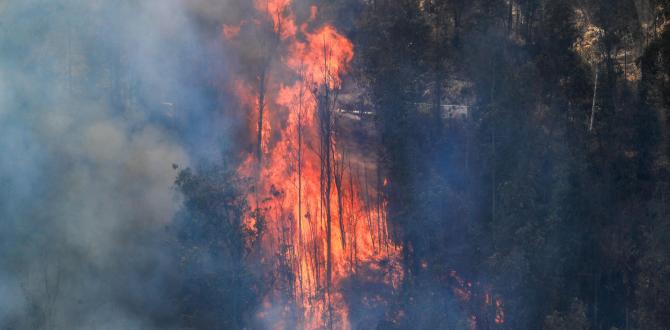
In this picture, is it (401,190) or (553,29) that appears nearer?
(401,190)

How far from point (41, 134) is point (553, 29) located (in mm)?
23120

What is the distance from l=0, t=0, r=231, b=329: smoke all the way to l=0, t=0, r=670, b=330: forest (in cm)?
8

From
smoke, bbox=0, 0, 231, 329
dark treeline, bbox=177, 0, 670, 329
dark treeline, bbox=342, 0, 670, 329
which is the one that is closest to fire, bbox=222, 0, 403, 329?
dark treeline, bbox=177, 0, 670, 329

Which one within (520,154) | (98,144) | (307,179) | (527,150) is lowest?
(307,179)

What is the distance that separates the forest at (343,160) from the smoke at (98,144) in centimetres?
8

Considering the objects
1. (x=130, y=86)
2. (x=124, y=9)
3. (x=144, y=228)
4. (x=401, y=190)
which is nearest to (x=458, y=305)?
(x=401, y=190)

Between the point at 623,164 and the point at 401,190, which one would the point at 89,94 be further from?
the point at 623,164

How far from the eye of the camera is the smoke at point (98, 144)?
1081 inches

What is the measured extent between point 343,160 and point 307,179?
2.23 metres

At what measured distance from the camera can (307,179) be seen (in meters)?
31.4

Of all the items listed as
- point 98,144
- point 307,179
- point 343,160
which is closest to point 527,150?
point 343,160

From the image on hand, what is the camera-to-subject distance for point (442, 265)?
3044 cm

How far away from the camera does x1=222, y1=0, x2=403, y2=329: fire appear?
1169 inches

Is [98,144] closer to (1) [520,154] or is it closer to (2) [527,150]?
(1) [520,154]
